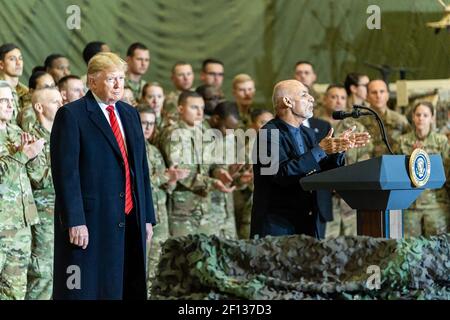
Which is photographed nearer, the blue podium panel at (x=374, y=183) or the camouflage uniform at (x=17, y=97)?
the blue podium panel at (x=374, y=183)

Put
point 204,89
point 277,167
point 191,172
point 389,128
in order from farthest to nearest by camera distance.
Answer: point 204,89 < point 389,128 < point 191,172 < point 277,167

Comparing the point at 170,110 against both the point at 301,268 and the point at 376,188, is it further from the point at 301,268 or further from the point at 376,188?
the point at 301,268

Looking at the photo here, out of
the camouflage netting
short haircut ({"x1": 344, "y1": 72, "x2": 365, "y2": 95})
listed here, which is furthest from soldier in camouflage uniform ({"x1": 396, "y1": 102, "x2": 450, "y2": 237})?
the camouflage netting

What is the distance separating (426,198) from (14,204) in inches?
139

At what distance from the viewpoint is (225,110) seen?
846cm

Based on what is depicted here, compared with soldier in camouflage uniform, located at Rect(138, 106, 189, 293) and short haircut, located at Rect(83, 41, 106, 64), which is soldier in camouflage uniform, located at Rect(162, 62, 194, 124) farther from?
soldier in camouflage uniform, located at Rect(138, 106, 189, 293)

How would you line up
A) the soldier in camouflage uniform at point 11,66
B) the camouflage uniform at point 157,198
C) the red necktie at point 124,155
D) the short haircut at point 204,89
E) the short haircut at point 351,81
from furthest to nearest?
the short haircut at point 351,81
the short haircut at point 204,89
the camouflage uniform at point 157,198
the soldier in camouflage uniform at point 11,66
the red necktie at point 124,155

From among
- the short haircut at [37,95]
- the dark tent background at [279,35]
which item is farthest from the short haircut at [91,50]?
the dark tent background at [279,35]

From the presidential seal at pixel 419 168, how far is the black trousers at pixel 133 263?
4.05 feet

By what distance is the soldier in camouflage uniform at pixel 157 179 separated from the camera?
25.5 ft

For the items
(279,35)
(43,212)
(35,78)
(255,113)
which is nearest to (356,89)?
(255,113)

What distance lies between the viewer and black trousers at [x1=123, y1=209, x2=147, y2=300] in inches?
192

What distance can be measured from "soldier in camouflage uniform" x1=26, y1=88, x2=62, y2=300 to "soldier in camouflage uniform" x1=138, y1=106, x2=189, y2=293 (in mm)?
928

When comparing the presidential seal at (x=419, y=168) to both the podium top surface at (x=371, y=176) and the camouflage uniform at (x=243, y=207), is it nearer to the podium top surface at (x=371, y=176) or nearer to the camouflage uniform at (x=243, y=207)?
the podium top surface at (x=371, y=176)
